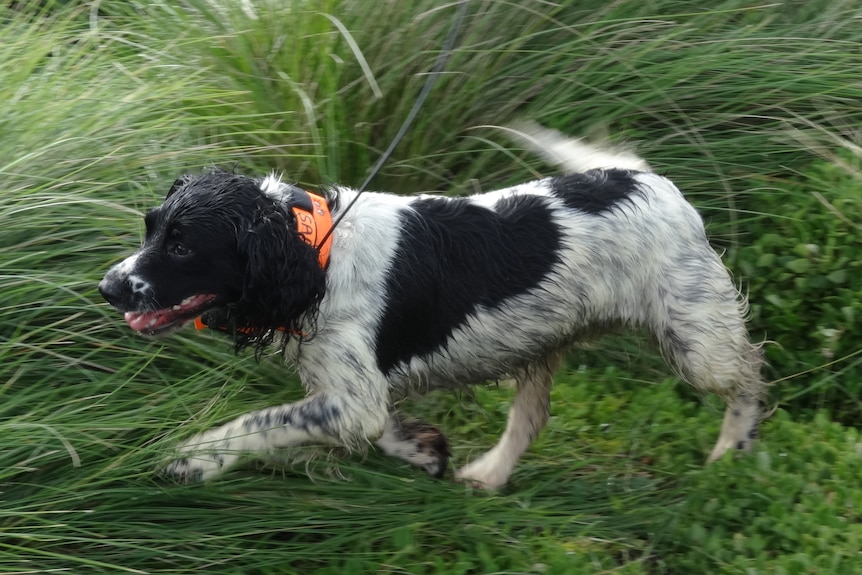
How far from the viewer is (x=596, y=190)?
384cm

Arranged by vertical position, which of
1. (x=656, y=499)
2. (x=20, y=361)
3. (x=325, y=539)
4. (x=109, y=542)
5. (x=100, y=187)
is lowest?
(x=656, y=499)

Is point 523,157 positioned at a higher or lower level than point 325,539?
higher

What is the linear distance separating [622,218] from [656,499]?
106cm

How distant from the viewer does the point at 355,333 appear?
347 centimetres

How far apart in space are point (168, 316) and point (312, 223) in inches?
20.5

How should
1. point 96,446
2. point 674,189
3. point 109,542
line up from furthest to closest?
point 674,189
point 96,446
point 109,542

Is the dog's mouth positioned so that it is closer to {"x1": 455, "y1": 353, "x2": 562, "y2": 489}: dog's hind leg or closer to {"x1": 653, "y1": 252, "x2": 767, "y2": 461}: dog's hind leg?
{"x1": 455, "y1": 353, "x2": 562, "y2": 489}: dog's hind leg

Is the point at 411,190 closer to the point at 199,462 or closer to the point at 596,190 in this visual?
the point at 596,190

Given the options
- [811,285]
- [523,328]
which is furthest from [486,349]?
[811,285]

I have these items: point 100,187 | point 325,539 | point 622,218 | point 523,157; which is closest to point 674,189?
point 622,218

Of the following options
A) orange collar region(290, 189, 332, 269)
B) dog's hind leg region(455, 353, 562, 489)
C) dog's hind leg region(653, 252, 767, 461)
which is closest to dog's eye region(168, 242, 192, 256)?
orange collar region(290, 189, 332, 269)

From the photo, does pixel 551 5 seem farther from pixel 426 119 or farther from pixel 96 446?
pixel 96 446

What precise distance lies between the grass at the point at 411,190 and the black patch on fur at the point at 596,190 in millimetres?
902

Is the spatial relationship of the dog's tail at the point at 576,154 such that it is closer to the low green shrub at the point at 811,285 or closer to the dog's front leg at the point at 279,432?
the low green shrub at the point at 811,285
